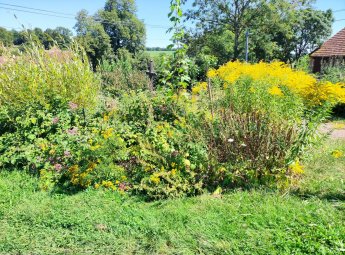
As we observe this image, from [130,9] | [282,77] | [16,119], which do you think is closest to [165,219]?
[282,77]

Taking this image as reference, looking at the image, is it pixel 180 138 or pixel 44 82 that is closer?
pixel 180 138

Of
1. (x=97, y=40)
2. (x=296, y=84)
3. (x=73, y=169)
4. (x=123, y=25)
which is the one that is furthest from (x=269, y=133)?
(x=123, y=25)

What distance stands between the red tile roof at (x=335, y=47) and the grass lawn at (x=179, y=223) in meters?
18.0

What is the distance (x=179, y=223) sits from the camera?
2727 millimetres

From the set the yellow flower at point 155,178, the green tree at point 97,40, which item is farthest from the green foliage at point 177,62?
the green tree at point 97,40

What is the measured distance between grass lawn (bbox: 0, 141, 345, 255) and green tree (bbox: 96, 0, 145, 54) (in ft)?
135

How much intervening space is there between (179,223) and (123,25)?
43888mm

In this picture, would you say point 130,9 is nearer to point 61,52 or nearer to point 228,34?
point 228,34

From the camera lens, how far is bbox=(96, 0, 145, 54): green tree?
4081cm

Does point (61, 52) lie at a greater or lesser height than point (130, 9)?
lesser

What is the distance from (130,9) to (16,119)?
43.3 metres

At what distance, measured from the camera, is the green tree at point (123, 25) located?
40812 mm

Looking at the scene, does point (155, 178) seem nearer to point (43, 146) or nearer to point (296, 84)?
point (43, 146)

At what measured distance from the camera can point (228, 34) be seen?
23.5m
